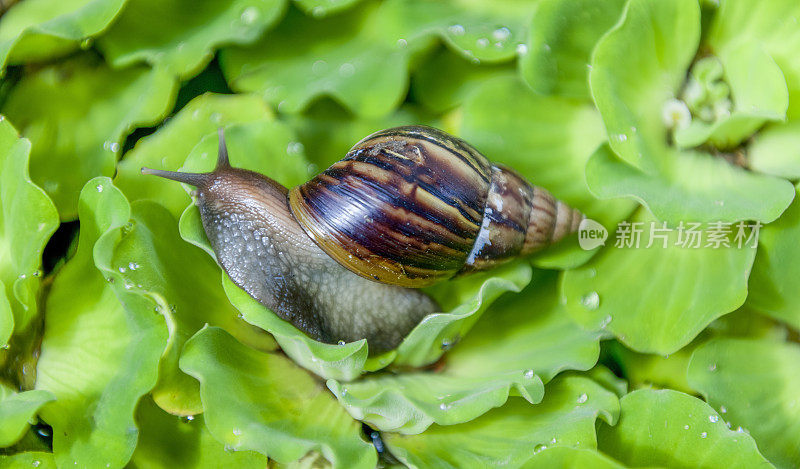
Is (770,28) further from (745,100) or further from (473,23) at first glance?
(473,23)

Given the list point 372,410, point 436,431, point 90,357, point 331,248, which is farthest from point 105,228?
point 436,431

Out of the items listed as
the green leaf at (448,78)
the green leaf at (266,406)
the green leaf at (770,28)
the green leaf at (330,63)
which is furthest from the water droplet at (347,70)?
the green leaf at (770,28)

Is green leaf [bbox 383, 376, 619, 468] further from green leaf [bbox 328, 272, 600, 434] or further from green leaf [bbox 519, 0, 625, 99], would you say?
green leaf [bbox 519, 0, 625, 99]

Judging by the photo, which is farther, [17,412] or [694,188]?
[694,188]

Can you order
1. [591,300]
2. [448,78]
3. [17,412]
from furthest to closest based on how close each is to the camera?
[448,78] < [591,300] < [17,412]

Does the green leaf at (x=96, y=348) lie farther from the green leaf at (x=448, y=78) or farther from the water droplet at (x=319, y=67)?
the green leaf at (x=448, y=78)

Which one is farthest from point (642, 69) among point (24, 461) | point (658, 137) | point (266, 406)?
point (24, 461)

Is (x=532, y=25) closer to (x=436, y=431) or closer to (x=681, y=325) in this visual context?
(x=681, y=325)

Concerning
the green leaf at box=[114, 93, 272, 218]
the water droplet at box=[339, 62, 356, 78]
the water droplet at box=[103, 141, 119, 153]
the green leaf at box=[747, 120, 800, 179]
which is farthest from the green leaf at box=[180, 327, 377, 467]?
the green leaf at box=[747, 120, 800, 179]
